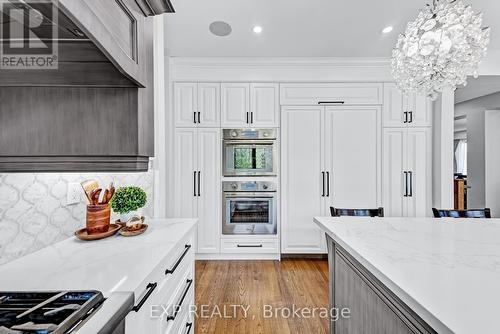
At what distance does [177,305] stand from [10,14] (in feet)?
4.48

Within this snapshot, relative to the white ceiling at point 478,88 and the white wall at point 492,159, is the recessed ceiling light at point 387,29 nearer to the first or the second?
the white ceiling at point 478,88

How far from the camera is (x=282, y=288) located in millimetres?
2793

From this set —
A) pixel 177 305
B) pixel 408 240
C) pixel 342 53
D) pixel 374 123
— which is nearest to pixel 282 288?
pixel 177 305

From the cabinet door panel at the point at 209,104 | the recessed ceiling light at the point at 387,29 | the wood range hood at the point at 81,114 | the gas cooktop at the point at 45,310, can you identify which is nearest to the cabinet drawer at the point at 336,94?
the recessed ceiling light at the point at 387,29

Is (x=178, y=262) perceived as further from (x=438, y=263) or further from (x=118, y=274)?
(x=438, y=263)

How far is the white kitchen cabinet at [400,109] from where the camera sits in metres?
3.63

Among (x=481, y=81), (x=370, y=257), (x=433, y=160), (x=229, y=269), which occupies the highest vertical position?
(x=481, y=81)

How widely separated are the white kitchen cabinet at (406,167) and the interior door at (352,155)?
0.15 meters

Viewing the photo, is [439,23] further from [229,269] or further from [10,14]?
[229,269]

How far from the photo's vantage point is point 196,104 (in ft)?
11.9

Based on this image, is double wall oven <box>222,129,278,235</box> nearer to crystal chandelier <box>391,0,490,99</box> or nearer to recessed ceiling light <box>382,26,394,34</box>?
recessed ceiling light <box>382,26,394,34</box>

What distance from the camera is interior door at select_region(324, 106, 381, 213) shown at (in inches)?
143

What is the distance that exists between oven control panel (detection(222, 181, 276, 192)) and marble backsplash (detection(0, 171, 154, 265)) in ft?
7.05

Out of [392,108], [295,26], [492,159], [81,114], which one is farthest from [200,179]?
[492,159]
